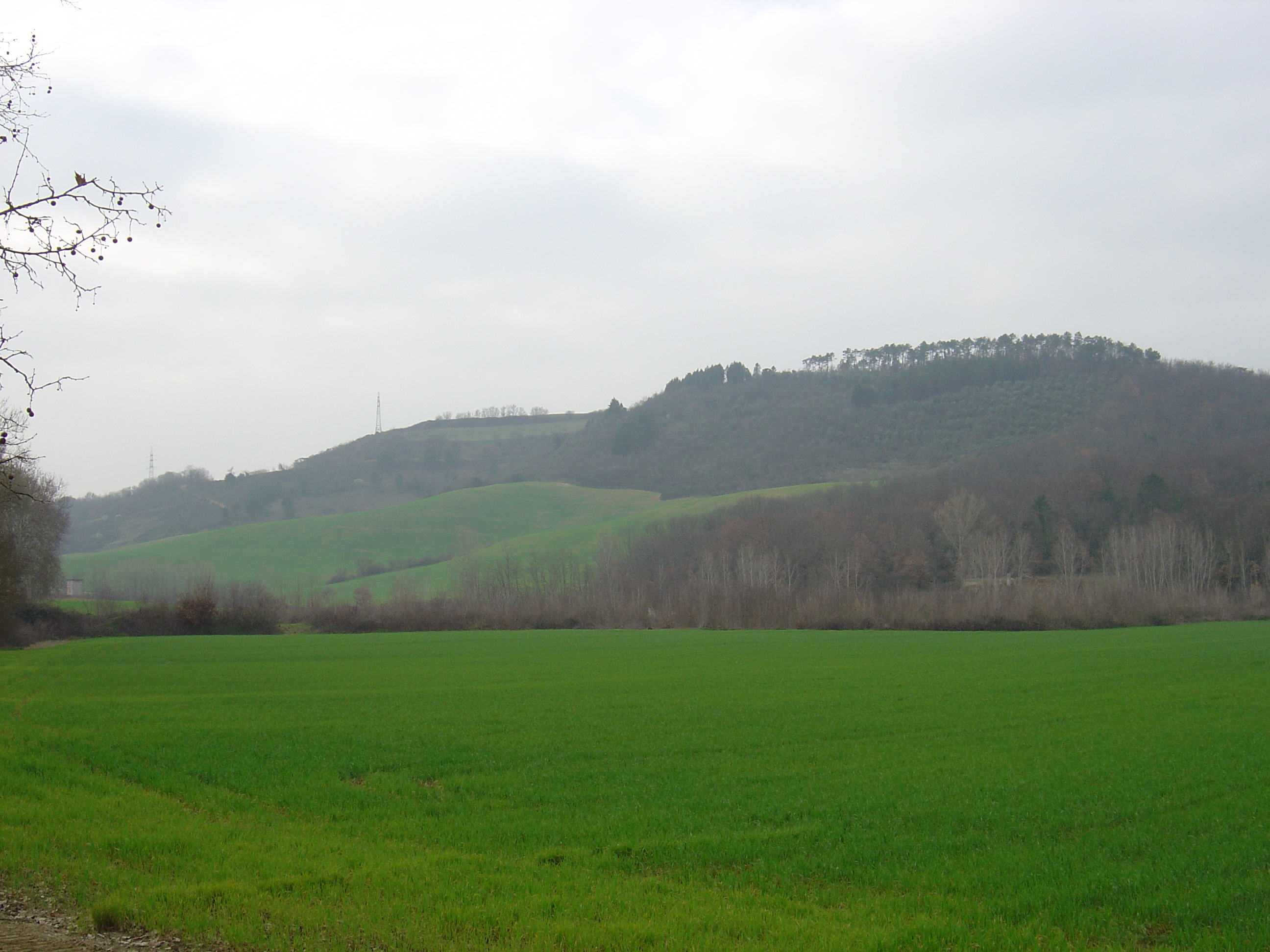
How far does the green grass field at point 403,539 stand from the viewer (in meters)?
142

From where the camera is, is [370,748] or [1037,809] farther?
[370,748]

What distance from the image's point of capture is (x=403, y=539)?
16438 centimetres

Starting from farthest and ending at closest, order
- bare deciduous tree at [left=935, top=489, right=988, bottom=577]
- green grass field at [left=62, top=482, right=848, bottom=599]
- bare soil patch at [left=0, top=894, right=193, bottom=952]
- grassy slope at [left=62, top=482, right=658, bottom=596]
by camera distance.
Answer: grassy slope at [left=62, top=482, right=658, bottom=596], green grass field at [left=62, top=482, right=848, bottom=599], bare deciduous tree at [left=935, top=489, right=988, bottom=577], bare soil patch at [left=0, top=894, right=193, bottom=952]

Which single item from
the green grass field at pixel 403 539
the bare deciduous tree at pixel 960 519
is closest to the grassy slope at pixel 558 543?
the green grass field at pixel 403 539

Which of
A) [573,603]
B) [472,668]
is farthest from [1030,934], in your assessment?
[573,603]

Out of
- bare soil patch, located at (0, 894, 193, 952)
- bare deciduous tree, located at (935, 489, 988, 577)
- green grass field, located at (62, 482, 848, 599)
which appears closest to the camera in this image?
bare soil patch, located at (0, 894, 193, 952)

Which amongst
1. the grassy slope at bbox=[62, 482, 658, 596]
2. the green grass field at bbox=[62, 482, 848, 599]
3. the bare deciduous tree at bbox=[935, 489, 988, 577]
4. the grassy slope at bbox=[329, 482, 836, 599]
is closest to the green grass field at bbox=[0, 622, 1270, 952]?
the bare deciduous tree at bbox=[935, 489, 988, 577]

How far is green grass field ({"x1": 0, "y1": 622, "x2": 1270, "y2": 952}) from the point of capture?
9.38 metres

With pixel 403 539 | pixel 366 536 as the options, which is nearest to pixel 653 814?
pixel 403 539

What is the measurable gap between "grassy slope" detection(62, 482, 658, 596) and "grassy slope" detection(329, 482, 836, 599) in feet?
25.1

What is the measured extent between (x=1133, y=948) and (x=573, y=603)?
97847 mm

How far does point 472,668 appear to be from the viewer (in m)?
45.4

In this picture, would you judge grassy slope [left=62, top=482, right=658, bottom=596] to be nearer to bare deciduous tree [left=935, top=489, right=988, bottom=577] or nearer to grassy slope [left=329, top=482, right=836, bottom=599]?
grassy slope [left=329, top=482, right=836, bottom=599]

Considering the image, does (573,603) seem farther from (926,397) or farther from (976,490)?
(926,397)
